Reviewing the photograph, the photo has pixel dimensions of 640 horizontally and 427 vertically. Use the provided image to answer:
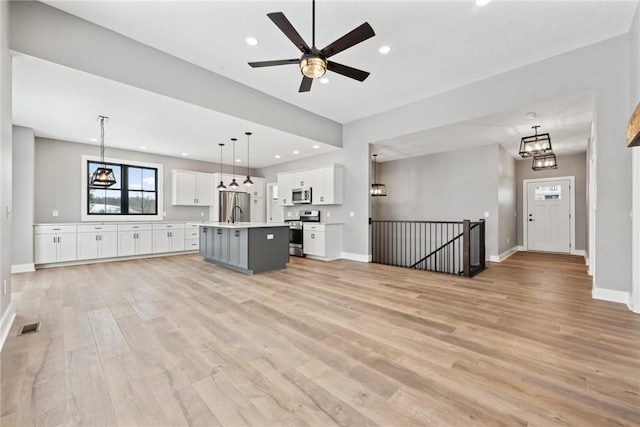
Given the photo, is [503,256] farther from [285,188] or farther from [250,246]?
[250,246]

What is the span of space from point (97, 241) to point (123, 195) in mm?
1444

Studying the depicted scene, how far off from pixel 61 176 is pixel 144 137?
86.8 inches

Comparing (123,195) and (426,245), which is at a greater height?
(123,195)

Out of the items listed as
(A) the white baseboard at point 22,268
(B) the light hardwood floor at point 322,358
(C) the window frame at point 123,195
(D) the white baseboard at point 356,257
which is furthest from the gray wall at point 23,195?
(D) the white baseboard at point 356,257

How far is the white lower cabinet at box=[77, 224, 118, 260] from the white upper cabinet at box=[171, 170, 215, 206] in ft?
5.85

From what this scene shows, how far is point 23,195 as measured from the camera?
5.12m

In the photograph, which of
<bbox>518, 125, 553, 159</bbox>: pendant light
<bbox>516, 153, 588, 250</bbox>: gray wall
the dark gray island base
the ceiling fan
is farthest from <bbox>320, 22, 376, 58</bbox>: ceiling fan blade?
<bbox>516, 153, 588, 250</bbox>: gray wall

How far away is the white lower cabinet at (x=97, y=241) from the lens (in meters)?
5.84

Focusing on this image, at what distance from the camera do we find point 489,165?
6441 millimetres

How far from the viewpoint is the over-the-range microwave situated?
7.15 metres

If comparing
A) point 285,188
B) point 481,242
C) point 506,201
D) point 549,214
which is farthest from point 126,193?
point 549,214

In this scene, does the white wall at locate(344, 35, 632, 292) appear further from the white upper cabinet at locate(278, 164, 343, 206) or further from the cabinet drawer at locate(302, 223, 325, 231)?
the cabinet drawer at locate(302, 223, 325, 231)

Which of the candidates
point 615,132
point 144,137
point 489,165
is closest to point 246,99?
point 144,137

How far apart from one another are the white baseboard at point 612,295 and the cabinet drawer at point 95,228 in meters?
8.93
